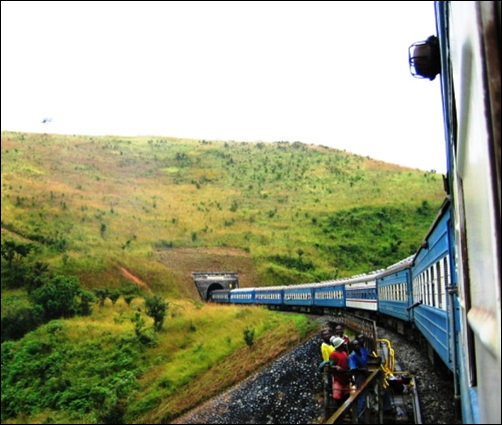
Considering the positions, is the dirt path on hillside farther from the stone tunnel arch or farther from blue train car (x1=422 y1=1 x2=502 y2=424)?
blue train car (x1=422 y1=1 x2=502 y2=424)

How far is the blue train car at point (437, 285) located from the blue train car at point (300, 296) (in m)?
17.0

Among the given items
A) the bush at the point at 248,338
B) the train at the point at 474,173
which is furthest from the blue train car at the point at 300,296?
the train at the point at 474,173

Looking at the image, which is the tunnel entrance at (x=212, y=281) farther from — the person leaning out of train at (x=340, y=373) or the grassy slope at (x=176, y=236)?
the person leaning out of train at (x=340, y=373)

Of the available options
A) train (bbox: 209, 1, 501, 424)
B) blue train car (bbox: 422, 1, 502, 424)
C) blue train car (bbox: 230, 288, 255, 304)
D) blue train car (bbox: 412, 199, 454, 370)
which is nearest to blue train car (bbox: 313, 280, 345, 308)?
blue train car (bbox: 230, 288, 255, 304)

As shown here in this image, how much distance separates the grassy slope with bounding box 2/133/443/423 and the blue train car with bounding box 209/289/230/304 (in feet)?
5.75

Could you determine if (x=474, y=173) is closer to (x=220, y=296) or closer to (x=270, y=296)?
(x=270, y=296)

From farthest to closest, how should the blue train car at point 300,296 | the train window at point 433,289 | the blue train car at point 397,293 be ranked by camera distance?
the blue train car at point 300,296 → the blue train car at point 397,293 → the train window at point 433,289

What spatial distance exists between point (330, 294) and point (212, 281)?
63.6 feet

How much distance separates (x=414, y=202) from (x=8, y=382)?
4893 centimetres

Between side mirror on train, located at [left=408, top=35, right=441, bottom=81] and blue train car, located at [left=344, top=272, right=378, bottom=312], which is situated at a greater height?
side mirror on train, located at [left=408, top=35, right=441, bottom=81]

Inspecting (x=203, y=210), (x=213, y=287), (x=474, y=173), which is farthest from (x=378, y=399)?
(x=203, y=210)

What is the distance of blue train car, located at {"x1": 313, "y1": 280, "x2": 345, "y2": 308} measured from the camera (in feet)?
78.6

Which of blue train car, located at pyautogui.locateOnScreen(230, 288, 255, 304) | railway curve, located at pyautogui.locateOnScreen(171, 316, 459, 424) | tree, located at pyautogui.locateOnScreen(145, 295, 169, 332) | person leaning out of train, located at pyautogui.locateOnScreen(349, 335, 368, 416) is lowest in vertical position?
railway curve, located at pyautogui.locateOnScreen(171, 316, 459, 424)

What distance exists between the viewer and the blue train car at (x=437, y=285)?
21.1 feet
